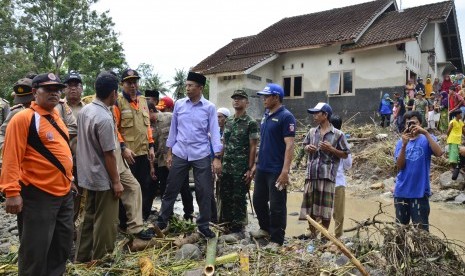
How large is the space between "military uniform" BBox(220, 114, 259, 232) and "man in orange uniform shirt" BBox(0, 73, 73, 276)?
2274mm

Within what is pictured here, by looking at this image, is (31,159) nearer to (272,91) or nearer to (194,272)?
(194,272)

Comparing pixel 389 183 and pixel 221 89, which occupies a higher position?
pixel 221 89

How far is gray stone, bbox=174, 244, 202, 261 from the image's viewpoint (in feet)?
12.6

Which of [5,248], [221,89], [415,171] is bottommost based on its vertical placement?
[5,248]

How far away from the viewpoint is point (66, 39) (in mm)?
25141

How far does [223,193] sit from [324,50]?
13.8 m

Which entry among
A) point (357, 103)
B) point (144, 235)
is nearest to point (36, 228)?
point (144, 235)

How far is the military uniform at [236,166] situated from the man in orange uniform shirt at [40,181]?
2.27 metres

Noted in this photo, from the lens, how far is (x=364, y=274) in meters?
3.06

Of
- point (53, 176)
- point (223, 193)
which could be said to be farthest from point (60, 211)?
point (223, 193)

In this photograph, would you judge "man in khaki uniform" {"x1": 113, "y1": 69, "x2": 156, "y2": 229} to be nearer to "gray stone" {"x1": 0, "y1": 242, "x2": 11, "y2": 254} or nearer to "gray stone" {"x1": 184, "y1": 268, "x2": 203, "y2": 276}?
"gray stone" {"x1": 0, "y1": 242, "x2": 11, "y2": 254}

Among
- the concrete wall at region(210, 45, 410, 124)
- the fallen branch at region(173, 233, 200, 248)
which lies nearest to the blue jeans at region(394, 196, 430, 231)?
the fallen branch at region(173, 233, 200, 248)

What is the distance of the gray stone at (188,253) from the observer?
3847 mm

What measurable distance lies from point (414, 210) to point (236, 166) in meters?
2.13
